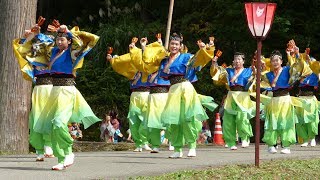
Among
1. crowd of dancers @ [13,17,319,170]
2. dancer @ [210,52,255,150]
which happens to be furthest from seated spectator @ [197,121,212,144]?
dancer @ [210,52,255,150]

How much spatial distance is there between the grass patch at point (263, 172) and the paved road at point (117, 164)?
49 centimetres

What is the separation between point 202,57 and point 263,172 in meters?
2.70

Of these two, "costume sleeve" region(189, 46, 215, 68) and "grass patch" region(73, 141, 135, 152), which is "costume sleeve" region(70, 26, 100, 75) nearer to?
"costume sleeve" region(189, 46, 215, 68)

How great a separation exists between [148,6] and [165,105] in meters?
16.5

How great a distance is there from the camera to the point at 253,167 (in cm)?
1227

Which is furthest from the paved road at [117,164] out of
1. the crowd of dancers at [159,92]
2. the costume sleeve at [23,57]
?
the costume sleeve at [23,57]

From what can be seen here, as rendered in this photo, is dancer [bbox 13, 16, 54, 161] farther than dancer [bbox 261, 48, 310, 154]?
No

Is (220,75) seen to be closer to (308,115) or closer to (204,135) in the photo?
(308,115)

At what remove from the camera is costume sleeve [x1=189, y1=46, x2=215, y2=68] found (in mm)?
13695

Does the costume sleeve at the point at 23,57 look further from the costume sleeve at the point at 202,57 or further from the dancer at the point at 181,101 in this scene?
the costume sleeve at the point at 202,57

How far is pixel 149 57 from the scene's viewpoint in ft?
47.6

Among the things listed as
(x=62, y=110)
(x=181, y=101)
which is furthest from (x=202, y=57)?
(x=62, y=110)

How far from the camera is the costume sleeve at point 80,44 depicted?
12.1 meters

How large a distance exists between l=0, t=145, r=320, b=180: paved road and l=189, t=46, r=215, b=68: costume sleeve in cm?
157
